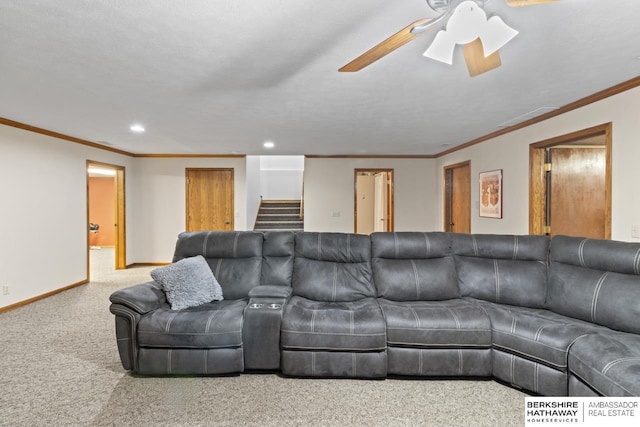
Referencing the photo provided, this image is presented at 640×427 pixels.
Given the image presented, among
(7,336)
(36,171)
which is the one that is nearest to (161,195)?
(36,171)

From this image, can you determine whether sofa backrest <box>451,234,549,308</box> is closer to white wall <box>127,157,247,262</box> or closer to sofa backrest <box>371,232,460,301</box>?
sofa backrest <box>371,232,460,301</box>

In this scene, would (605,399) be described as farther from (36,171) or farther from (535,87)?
(36,171)

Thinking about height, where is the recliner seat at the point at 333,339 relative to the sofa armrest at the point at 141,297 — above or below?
below

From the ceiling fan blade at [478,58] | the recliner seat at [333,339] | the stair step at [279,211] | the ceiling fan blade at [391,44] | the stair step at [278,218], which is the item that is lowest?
the recliner seat at [333,339]

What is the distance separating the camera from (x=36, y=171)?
4266 mm

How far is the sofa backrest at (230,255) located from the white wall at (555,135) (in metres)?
3.33

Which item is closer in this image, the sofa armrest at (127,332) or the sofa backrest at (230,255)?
the sofa armrest at (127,332)

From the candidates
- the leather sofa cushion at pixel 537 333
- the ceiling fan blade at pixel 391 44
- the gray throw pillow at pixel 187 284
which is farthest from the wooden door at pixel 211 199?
the leather sofa cushion at pixel 537 333

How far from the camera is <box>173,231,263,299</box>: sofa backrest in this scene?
9.38ft

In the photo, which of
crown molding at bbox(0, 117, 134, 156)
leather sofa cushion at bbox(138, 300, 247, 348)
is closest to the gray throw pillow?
leather sofa cushion at bbox(138, 300, 247, 348)

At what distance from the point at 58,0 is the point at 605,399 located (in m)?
3.53

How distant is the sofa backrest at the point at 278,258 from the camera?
290cm

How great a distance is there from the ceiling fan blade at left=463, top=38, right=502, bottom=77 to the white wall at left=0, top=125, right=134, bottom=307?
5151mm

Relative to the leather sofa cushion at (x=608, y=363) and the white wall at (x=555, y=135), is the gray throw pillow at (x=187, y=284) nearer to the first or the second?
the leather sofa cushion at (x=608, y=363)
